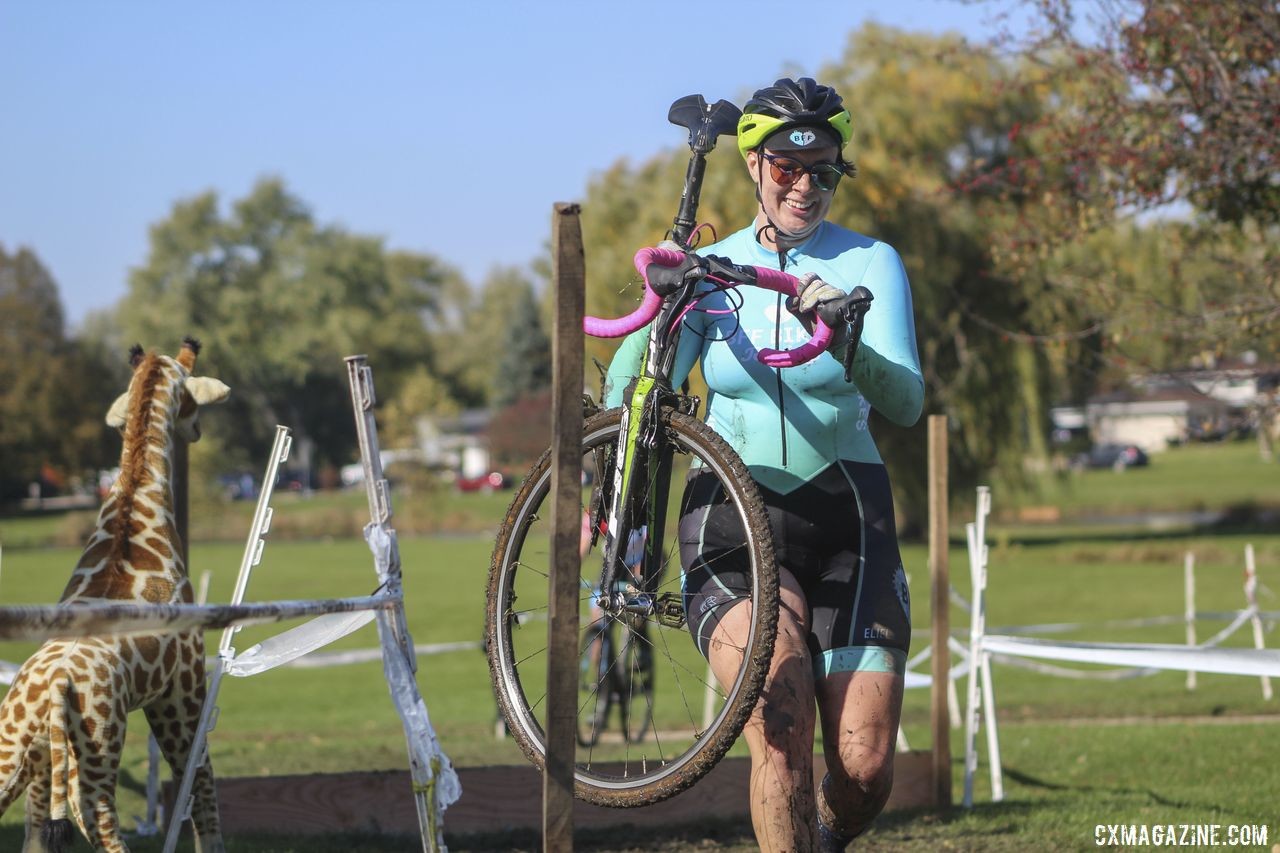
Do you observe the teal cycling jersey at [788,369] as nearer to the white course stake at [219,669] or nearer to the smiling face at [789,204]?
the smiling face at [789,204]

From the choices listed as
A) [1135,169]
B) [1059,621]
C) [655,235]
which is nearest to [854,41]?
[655,235]

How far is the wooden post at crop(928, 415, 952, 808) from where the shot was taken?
8.54m

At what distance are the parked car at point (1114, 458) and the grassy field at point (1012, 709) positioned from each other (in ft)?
120

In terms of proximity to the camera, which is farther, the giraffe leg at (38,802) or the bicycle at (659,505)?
the giraffe leg at (38,802)

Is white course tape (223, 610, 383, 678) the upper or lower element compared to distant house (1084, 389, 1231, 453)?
lower

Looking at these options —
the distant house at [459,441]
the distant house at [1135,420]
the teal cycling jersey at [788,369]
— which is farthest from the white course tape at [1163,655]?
the distant house at [1135,420]

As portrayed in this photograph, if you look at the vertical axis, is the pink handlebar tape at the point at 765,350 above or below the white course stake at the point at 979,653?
above

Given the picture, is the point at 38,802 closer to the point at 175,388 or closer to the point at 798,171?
the point at 175,388

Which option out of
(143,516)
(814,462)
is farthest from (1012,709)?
(814,462)

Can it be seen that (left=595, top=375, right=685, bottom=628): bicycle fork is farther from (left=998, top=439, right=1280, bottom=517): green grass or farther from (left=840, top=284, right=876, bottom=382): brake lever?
(left=998, top=439, right=1280, bottom=517): green grass

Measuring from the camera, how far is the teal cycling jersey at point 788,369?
15.1 feet

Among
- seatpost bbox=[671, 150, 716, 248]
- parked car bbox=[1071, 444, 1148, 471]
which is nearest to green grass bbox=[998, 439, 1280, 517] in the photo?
parked car bbox=[1071, 444, 1148, 471]

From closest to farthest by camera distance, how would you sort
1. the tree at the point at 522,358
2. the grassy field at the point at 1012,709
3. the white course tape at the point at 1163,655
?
the white course tape at the point at 1163,655, the grassy field at the point at 1012,709, the tree at the point at 522,358

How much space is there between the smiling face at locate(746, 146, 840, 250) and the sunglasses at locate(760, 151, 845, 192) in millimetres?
10
